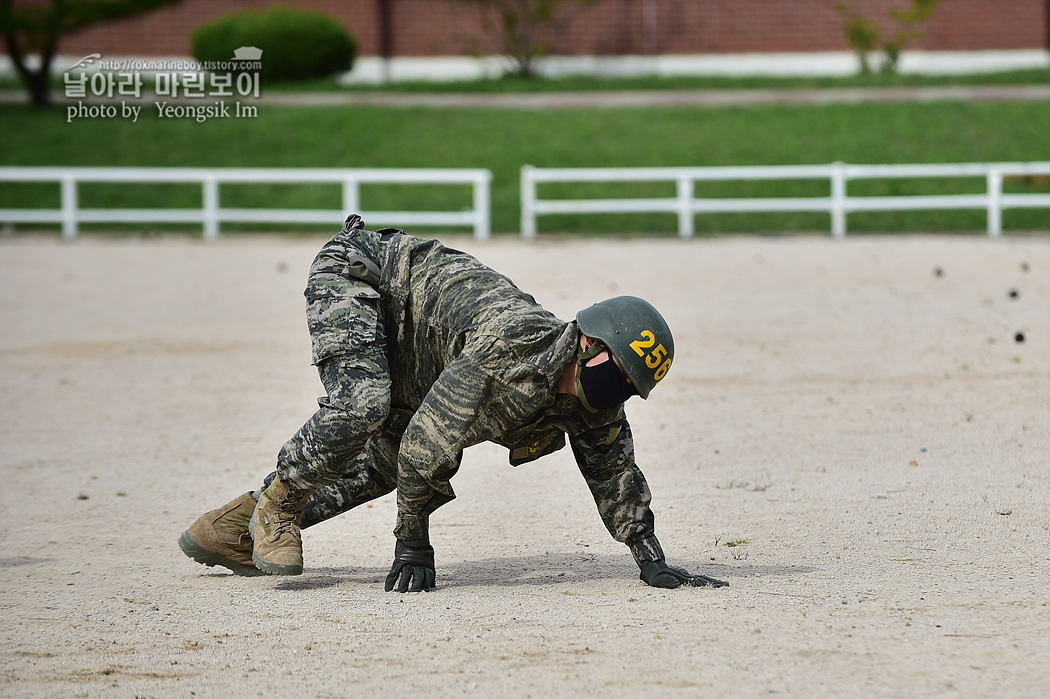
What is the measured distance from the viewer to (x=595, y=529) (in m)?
6.30

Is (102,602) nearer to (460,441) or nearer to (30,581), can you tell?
(30,581)

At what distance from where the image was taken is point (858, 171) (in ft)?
66.9

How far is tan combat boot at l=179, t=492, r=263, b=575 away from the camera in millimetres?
5355

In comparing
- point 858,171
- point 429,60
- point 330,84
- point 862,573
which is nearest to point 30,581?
point 862,573

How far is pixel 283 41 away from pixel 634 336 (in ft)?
101

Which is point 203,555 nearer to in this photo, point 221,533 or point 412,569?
point 221,533

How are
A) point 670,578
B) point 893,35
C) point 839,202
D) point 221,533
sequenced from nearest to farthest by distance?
point 670,578, point 221,533, point 839,202, point 893,35

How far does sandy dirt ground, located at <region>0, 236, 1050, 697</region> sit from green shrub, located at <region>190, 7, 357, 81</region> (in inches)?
801

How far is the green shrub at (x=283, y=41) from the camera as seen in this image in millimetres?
32969

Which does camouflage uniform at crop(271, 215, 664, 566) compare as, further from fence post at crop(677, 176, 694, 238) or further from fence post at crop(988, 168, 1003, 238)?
fence post at crop(988, 168, 1003, 238)

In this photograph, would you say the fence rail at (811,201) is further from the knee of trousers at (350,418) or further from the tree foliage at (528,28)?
the knee of trousers at (350,418)

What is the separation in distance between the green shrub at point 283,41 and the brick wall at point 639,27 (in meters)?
1.43

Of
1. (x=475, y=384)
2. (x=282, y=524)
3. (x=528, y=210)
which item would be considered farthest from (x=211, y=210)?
(x=475, y=384)

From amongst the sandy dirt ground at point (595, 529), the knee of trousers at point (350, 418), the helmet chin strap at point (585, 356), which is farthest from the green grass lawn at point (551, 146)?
the helmet chin strap at point (585, 356)
